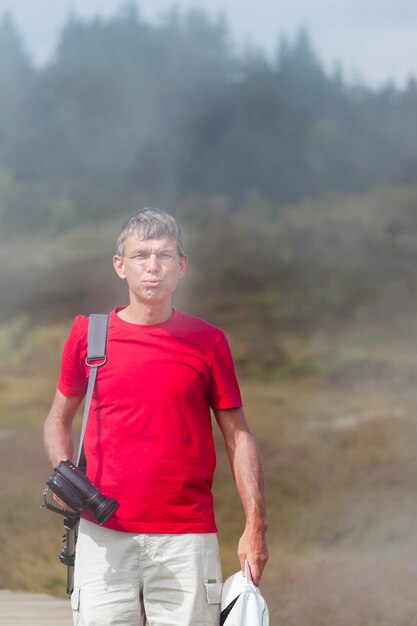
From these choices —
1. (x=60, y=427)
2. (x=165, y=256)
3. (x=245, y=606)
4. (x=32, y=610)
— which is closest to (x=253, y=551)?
(x=245, y=606)

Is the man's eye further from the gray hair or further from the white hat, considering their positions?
the white hat

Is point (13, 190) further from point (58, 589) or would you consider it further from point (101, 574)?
point (101, 574)

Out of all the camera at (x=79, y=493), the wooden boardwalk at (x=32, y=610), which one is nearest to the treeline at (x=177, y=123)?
the wooden boardwalk at (x=32, y=610)

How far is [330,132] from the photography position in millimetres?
6270

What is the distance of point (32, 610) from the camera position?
4.01 m

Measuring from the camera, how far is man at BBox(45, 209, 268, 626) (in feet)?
6.73

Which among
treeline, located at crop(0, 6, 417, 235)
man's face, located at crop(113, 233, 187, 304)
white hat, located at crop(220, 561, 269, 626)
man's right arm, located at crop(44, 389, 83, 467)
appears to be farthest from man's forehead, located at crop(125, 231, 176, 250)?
treeline, located at crop(0, 6, 417, 235)

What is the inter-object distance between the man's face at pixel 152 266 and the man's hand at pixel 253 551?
41 cm

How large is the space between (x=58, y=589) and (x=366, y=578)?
1.20 meters

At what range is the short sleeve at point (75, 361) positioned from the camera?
213 cm

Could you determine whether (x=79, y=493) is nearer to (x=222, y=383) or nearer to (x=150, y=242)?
(x=222, y=383)

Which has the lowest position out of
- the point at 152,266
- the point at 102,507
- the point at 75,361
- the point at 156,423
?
the point at 102,507

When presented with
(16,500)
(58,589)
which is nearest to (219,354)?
(58,589)

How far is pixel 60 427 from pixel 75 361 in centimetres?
13
